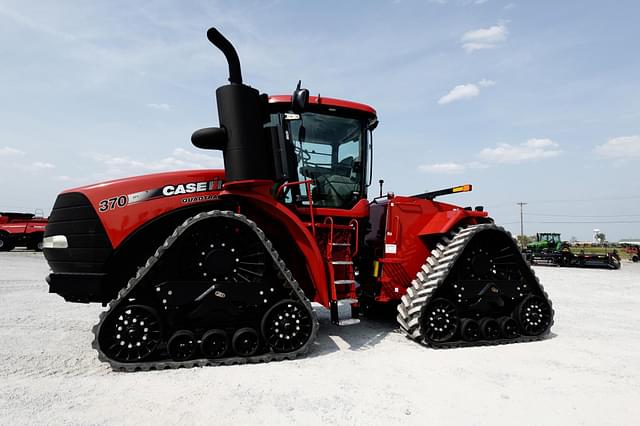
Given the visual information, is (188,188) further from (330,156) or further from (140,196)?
(330,156)

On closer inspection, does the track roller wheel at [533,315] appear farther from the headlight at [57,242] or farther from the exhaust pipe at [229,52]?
the headlight at [57,242]

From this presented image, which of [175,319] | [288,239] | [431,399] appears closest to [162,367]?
[175,319]

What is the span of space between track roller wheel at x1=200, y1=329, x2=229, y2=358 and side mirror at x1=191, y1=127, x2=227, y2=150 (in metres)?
2.02

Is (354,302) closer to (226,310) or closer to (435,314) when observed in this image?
(435,314)

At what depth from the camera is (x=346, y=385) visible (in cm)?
351

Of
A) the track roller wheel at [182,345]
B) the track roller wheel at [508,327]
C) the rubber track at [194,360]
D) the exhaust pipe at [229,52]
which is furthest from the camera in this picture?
the track roller wheel at [508,327]

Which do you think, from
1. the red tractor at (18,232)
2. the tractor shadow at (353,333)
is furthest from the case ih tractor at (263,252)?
the red tractor at (18,232)

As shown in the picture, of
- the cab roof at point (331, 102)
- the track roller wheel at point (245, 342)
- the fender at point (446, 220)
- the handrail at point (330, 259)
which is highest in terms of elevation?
the cab roof at point (331, 102)

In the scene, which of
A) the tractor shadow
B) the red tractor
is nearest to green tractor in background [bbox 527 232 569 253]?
the tractor shadow

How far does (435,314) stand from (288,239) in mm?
2056

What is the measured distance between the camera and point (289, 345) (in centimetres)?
432

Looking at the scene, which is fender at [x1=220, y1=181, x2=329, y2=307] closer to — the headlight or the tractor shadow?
the tractor shadow

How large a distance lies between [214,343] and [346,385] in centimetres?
143

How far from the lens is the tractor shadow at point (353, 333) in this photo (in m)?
4.86
